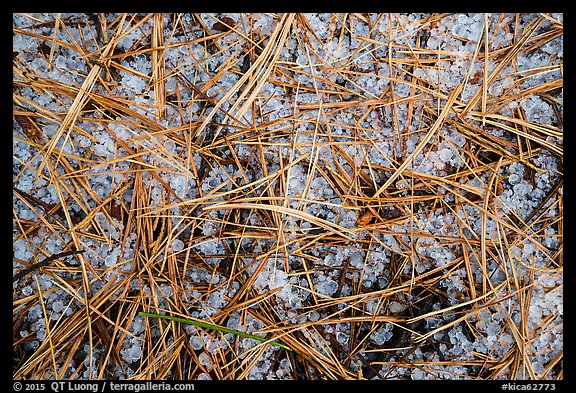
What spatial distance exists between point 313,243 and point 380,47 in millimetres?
742

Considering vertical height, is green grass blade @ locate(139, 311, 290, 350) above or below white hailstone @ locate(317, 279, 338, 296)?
below

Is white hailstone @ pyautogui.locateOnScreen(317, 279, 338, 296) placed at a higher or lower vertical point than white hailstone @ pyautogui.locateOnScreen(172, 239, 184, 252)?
lower

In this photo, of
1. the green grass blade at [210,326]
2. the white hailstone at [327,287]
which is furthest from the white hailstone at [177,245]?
the white hailstone at [327,287]

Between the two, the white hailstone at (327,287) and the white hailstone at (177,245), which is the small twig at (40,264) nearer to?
the white hailstone at (177,245)

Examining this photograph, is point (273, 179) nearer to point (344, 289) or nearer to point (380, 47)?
point (344, 289)

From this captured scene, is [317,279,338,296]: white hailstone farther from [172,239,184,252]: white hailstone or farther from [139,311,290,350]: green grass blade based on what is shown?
[172,239,184,252]: white hailstone

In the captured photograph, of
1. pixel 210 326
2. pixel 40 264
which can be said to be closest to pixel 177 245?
pixel 210 326

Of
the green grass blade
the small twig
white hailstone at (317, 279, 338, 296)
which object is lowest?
the green grass blade

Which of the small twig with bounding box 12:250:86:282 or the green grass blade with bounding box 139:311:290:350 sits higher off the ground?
the small twig with bounding box 12:250:86:282

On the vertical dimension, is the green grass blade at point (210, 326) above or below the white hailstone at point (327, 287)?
below

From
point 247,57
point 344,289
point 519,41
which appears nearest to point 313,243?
point 344,289

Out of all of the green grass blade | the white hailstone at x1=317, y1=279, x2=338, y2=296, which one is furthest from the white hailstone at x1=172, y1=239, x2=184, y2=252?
the white hailstone at x1=317, y1=279, x2=338, y2=296

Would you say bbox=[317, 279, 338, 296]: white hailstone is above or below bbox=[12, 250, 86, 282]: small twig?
below

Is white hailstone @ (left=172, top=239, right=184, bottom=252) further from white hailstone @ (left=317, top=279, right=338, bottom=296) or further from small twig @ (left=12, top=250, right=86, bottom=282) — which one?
white hailstone @ (left=317, top=279, right=338, bottom=296)
